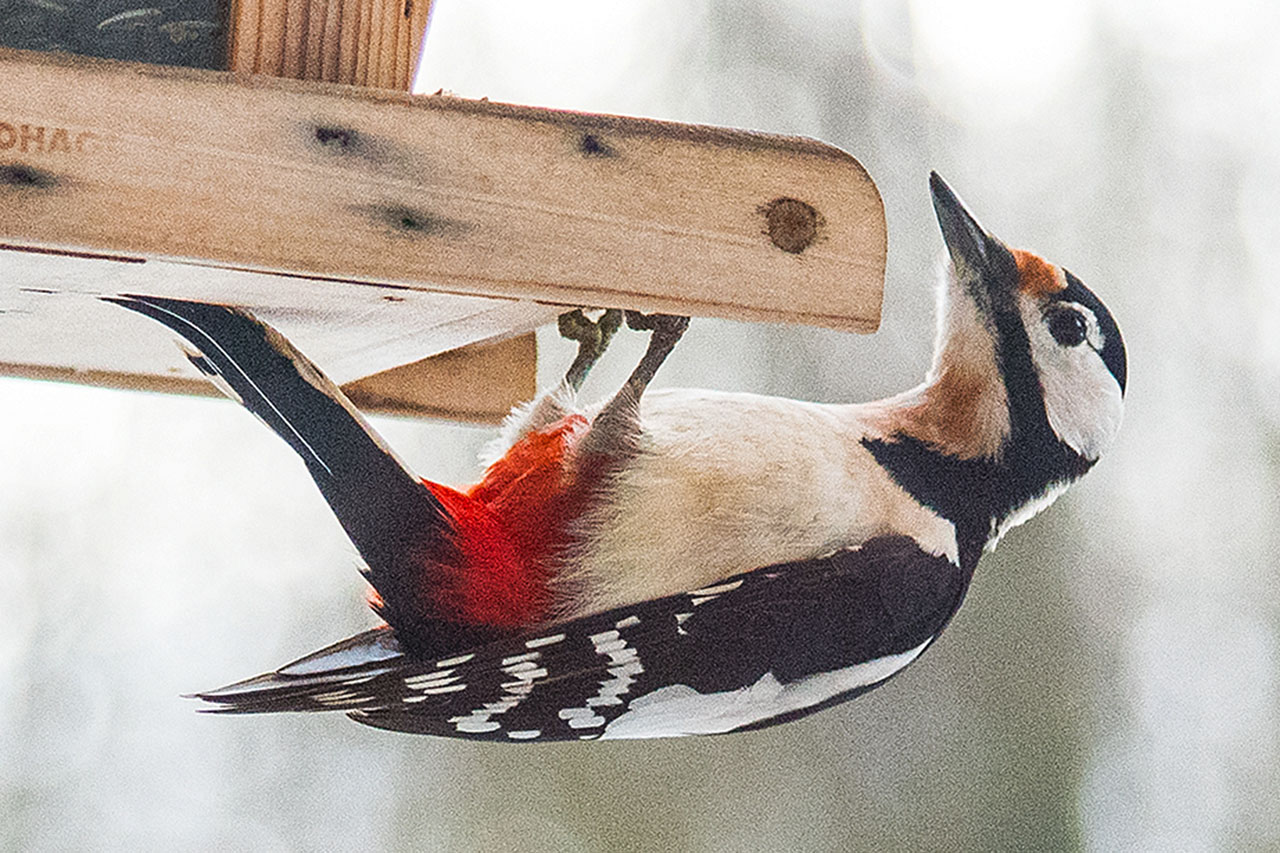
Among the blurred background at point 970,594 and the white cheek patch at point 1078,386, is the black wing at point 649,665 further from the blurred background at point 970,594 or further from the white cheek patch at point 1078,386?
the blurred background at point 970,594

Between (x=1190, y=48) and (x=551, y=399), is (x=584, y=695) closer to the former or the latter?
(x=551, y=399)

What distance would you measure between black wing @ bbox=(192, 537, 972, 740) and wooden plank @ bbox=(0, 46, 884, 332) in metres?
0.24

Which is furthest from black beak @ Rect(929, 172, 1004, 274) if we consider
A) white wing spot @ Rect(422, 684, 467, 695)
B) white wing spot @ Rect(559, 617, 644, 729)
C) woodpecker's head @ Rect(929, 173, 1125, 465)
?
white wing spot @ Rect(422, 684, 467, 695)

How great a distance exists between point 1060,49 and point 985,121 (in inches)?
11.5

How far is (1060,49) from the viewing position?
11.1 ft

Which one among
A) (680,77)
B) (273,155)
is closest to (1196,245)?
(680,77)

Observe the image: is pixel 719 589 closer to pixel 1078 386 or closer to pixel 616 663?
pixel 616 663

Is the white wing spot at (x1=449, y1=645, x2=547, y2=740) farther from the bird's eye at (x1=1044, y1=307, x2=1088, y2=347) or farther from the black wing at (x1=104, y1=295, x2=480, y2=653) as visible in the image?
the bird's eye at (x1=1044, y1=307, x2=1088, y2=347)

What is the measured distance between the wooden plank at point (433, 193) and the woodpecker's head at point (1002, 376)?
1.09ft

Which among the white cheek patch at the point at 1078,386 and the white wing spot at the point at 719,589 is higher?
the white cheek patch at the point at 1078,386

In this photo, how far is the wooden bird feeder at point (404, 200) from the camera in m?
0.91

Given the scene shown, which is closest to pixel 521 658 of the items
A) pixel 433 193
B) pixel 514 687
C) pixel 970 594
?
pixel 514 687

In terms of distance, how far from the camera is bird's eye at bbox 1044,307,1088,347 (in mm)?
1345

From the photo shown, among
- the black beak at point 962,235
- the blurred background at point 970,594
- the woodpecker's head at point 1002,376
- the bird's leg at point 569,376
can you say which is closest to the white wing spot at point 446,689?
the bird's leg at point 569,376
